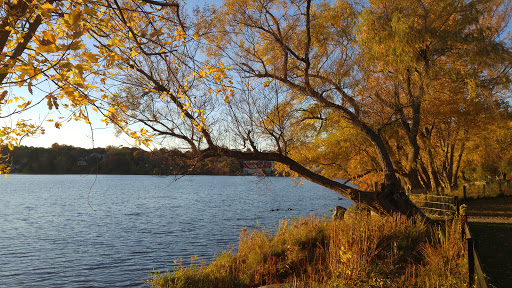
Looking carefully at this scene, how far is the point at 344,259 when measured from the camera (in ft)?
23.0

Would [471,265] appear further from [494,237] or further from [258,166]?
[494,237]

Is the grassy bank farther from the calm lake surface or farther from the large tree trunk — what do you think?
the calm lake surface

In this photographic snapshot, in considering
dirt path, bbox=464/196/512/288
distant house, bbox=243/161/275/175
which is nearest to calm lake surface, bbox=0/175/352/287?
distant house, bbox=243/161/275/175

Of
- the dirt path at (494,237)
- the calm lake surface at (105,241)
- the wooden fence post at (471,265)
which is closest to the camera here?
the wooden fence post at (471,265)

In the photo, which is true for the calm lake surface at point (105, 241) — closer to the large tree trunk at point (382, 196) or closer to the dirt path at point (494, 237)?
the large tree trunk at point (382, 196)

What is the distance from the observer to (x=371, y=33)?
14.6 meters

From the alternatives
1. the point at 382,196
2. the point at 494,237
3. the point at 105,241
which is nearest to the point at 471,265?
the point at 382,196

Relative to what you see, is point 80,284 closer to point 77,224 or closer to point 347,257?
point 347,257

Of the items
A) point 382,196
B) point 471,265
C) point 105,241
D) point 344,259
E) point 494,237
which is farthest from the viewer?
point 105,241

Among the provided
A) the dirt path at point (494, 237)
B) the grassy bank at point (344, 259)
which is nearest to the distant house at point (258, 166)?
the grassy bank at point (344, 259)

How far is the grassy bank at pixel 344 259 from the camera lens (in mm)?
6648

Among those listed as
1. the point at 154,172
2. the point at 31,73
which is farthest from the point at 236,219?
the point at 31,73

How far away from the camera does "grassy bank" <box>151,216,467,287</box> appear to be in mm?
6648

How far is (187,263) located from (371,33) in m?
11.7
